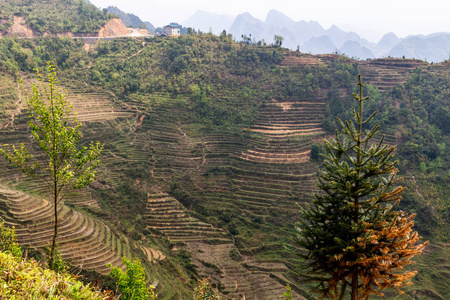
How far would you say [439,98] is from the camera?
3130 cm

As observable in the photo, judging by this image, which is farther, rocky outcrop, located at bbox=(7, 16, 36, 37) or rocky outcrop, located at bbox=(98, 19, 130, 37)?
rocky outcrop, located at bbox=(98, 19, 130, 37)

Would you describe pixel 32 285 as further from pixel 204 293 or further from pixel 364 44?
pixel 364 44

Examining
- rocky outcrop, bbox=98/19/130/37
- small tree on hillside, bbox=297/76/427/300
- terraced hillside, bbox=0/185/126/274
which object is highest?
rocky outcrop, bbox=98/19/130/37

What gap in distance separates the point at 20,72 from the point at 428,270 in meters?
42.8

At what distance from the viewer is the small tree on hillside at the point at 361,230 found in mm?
4949

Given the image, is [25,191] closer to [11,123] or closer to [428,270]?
[11,123]

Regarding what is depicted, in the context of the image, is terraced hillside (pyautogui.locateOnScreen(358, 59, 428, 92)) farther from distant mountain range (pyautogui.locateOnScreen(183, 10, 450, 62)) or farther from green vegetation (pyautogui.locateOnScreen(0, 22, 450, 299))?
distant mountain range (pyautogui.locateOnScreen(183, 10, 450, 62))

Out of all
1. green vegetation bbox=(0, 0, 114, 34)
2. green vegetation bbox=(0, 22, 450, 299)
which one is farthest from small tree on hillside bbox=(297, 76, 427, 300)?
green vegetation bbox=(0, 0, 114, 34)

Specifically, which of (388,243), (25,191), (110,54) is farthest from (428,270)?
(110,54)

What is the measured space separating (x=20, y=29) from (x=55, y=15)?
7.26 m

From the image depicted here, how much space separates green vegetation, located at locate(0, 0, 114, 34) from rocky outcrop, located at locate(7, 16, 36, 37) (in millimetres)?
531

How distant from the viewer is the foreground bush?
4.05 m

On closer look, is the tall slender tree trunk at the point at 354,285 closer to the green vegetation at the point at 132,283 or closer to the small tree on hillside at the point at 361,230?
the small tree on hillside at the point at 361,230

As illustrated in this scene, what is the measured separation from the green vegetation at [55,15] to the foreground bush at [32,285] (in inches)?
1910
